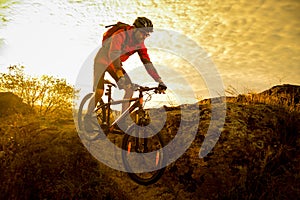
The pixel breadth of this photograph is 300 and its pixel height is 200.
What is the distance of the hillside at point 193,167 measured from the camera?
14.9 feet

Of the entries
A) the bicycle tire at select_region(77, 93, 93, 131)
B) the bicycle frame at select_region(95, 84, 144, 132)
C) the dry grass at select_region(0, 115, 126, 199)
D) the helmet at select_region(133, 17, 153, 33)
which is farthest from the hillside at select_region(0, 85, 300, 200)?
the helmet at select_region(133, 17, 153, 33)

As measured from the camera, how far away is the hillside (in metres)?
4.55

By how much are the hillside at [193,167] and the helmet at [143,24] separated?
262 centimetres

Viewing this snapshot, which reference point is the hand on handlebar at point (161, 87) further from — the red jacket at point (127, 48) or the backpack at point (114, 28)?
the backpack at point (114, 28)

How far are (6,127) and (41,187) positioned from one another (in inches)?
118

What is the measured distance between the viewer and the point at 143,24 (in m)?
5.39

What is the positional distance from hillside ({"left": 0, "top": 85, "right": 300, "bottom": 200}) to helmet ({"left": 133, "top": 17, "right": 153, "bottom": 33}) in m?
2.62

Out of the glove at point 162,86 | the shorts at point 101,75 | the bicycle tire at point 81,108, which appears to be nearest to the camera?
the glove at point 162,86

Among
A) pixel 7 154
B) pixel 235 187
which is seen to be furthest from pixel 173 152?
pixel 7 154

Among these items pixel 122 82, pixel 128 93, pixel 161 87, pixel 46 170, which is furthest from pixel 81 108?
pixel 161 87

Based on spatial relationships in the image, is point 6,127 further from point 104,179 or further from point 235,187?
point 235,187

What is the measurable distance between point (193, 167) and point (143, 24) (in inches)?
131

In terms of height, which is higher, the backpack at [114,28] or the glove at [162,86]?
the backpack at [114,28]

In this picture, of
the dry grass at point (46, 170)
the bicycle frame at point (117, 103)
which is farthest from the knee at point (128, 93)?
the dry grass at point (46, 170)
